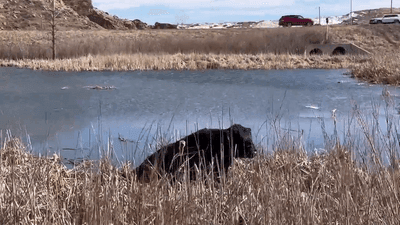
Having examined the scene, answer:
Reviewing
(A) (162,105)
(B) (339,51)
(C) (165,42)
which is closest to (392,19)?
(B) (339,51)

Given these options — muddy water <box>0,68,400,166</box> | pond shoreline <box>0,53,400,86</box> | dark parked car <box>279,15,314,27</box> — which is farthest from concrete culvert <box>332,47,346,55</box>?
muddy water <box>0,68,400,166</box>

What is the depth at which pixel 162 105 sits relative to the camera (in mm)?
9695

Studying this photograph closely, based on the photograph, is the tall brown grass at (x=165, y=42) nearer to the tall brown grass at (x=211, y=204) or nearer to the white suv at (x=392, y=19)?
the white suv at (x=392, y=19)

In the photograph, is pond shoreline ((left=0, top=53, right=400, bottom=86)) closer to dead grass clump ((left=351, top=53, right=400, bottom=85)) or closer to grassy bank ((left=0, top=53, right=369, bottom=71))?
grassy bank ((left=0, top=53, right=369, bottom=71))

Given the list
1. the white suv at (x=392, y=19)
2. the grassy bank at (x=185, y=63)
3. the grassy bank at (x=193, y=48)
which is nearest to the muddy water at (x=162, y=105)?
the grassy bank at (x=185, y=63)

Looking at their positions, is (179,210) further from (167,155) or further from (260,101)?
(260,101)

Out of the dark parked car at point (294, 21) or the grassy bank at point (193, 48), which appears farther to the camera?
the dark parked car at point (294, 21)

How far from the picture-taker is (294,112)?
28.3ft

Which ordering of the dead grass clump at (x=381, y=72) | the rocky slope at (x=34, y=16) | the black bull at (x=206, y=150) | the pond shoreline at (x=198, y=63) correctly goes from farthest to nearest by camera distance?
the rocky slope at (x=34, y=16)
the pond shoreline at (x=198, y=63)
the dead grass clump at (x=381, y=72)
the black bull at (x=206, y=150)

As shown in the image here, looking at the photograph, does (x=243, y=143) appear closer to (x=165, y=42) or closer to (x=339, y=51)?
(x=165, y=42)

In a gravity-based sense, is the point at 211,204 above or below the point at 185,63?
below

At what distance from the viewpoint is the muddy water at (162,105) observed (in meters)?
6.20

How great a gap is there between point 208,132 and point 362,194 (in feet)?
5.84

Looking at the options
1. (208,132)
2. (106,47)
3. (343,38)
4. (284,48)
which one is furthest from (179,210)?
(343,38)
